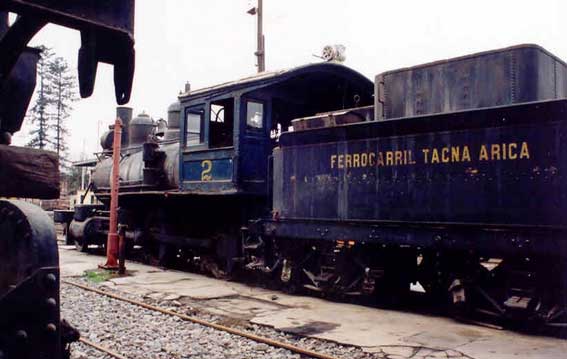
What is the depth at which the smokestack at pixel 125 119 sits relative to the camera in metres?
17.7

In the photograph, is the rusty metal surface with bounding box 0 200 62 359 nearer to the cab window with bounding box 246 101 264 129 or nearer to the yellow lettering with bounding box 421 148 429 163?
the yellow lettering with bounding box 421 148 429 163

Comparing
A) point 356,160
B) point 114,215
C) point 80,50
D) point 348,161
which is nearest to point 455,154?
point 356,160

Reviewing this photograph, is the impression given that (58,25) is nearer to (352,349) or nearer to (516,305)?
(352,349)

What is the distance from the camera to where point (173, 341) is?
5633 mm

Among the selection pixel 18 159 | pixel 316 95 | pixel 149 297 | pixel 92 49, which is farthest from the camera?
pixel 316 95

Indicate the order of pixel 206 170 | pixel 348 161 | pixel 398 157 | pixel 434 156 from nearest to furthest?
pixel 434 156 < pixel 398 157 < pixel 348 161 < pixel 206 170

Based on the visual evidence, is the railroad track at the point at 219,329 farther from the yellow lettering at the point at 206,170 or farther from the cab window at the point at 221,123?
the cab window at the point at 221,123

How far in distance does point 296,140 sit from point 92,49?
21.9 feet

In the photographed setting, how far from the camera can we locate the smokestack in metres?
17.7

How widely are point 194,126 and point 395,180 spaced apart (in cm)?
497

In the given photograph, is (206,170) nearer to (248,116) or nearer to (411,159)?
(248,116)

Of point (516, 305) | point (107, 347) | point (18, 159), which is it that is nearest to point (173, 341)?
point (107, 347)

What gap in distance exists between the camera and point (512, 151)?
598 cm

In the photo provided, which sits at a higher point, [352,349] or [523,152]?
[523,152]
